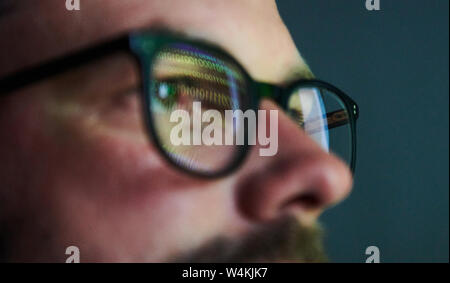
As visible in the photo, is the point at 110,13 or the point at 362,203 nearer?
the point at 110,13

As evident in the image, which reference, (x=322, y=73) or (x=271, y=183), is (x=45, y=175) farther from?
(x=322, y=73)

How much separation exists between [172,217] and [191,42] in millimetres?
179

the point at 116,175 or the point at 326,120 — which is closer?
the point at 116,175

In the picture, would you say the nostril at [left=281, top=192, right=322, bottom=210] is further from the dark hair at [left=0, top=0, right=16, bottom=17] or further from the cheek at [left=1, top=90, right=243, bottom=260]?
the dark hair at [left=0, top=0, right=16, bottom=17]

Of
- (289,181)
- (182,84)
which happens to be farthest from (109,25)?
(289,181)

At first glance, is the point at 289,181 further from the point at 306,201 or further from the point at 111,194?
the point at 111,194

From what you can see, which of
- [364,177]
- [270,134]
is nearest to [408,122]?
[364,177]

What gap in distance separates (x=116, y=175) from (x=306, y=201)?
7.8 inches

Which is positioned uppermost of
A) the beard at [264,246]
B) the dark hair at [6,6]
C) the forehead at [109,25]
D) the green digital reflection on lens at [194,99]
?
the dark hair at [6,6]

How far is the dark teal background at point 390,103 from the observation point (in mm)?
587

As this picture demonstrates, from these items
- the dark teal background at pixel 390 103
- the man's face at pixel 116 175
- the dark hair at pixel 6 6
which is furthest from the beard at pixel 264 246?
the dark hair at pixel 6 6

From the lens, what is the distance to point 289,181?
1.52ft

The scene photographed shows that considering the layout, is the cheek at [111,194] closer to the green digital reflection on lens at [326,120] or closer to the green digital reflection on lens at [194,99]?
the green digital reflection on lens at [194,99]

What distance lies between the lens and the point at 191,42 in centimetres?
47
